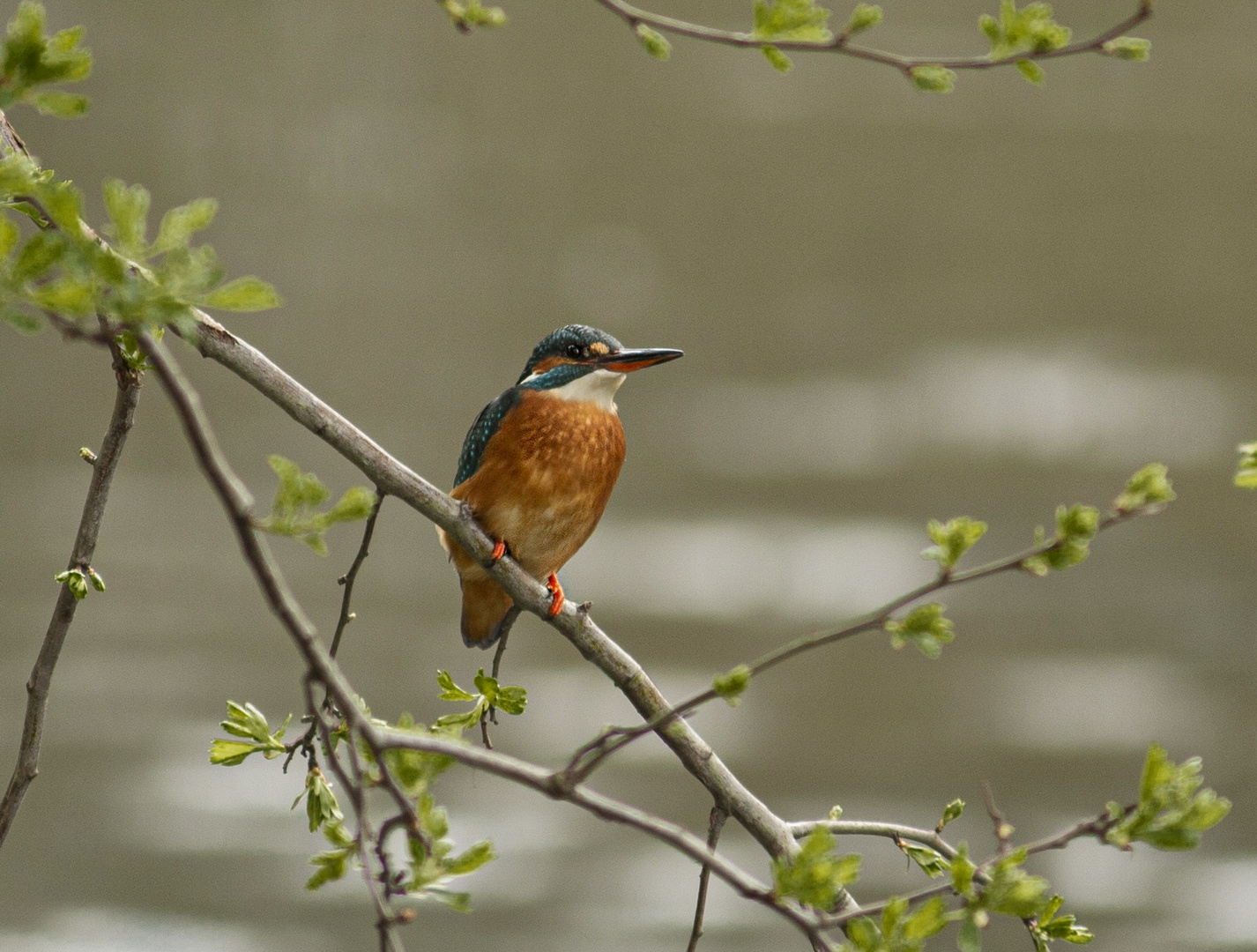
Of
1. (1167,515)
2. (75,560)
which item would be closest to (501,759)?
(75,560)

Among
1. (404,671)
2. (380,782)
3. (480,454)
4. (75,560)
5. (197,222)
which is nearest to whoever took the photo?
(197,222)

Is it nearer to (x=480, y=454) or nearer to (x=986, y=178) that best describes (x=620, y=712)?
(x=986, y=178)

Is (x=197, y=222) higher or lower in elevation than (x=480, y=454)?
lower

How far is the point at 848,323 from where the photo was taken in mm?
4043

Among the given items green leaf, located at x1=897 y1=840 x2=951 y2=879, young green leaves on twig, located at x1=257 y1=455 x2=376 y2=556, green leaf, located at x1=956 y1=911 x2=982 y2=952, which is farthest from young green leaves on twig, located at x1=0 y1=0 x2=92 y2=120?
green leaf, located at x1=897 y1=840 x2=951 y2=879

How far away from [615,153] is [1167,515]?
2.04 meters

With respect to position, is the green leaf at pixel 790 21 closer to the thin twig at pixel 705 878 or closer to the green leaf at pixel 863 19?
the green leaf at pixel 863 19

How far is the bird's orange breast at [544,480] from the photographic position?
1.22m

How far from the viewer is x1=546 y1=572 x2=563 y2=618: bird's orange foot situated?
0.95 meters

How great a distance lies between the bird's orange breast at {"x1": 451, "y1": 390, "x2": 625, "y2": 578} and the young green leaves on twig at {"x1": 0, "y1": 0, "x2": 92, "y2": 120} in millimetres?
734

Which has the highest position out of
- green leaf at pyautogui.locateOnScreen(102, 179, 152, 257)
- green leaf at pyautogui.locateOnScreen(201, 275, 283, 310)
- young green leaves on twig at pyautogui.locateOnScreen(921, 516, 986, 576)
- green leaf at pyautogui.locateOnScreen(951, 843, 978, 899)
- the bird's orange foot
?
the bird's orange foot

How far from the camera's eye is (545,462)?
1261 millimetres

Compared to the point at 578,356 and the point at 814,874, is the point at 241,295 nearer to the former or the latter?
the point at 814,874

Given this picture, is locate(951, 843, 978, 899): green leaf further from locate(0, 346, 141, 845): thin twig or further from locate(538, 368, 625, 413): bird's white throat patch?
locate(538, 368, 625, 413): bird's white throat patch
